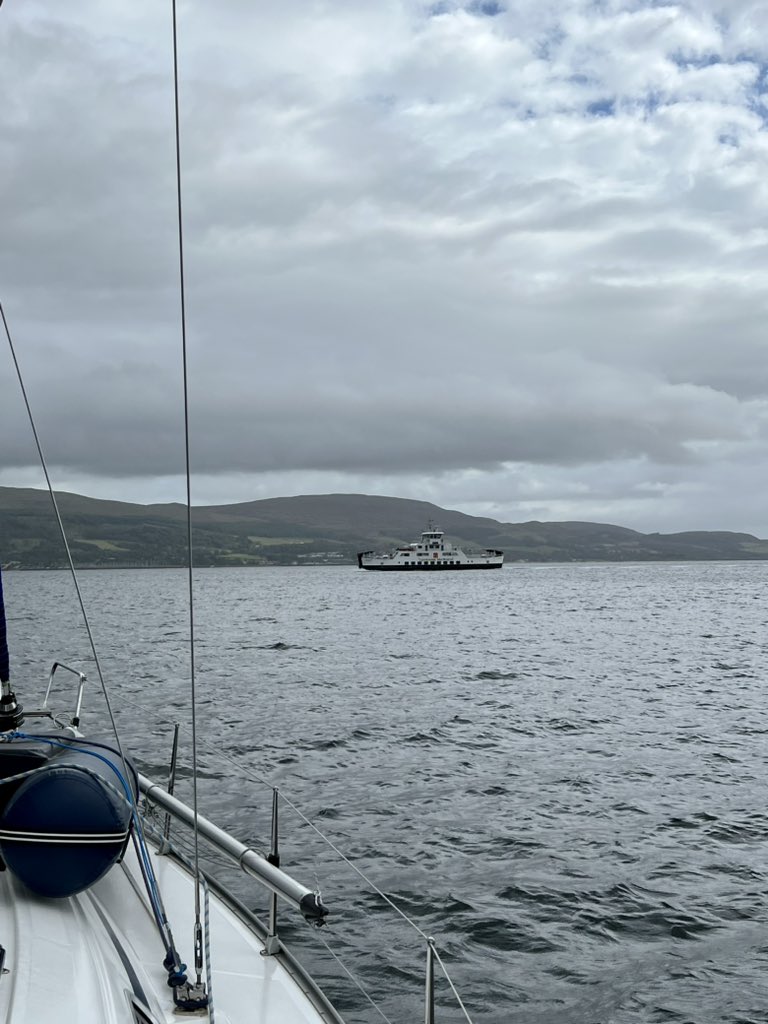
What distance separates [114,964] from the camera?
4223 mm

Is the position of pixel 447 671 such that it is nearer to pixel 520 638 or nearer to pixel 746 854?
pixel 520 638

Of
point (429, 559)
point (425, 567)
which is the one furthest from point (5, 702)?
point (425, 567)

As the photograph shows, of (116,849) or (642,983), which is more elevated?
(116,849)

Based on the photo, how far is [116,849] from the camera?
4.56m

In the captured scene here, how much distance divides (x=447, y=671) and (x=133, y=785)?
91.1 feet

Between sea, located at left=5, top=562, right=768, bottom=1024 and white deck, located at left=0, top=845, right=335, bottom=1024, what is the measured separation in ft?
1.52

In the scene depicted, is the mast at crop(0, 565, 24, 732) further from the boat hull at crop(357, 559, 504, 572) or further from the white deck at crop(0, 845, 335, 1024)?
the boat hull at crop(357, 559, 504, 572)

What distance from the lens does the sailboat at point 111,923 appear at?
3.84 meters

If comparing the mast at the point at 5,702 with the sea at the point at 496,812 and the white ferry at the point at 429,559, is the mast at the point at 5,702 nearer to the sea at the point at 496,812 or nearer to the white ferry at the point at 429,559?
the sea at the point at 496,812

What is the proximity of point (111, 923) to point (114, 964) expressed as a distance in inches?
20.7

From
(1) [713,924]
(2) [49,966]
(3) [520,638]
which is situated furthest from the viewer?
(3) [520,638]

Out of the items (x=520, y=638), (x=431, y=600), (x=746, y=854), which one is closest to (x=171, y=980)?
(x=746, y=854)

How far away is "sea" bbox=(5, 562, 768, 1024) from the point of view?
327 inches

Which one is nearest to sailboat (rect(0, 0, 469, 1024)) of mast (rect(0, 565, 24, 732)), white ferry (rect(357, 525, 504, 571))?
mast (rect(0, 565, 24, 732))
